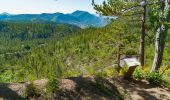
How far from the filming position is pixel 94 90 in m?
10.5

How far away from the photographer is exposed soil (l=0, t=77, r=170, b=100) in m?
9.48

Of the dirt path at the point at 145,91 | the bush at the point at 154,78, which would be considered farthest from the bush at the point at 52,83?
the bush at the point at 154,78

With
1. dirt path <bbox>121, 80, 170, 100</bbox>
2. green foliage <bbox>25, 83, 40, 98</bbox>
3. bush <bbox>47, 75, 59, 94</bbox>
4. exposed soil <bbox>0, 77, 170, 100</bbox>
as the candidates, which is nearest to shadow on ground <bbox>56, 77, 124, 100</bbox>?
exposed soil <bbox>0, 77, 170, 100</bbox>

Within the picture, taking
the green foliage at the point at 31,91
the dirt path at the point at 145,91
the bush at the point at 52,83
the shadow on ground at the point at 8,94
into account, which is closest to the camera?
the shadow on ground at the point at 8,94

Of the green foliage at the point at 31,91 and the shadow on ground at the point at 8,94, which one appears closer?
the shadow on ground at the point at 8,94

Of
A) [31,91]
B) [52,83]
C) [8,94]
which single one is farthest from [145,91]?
[8,94]

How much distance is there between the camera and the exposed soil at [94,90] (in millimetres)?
9484

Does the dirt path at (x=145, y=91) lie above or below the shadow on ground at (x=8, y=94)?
below

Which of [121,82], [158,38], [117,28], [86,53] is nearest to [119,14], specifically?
[158,38]

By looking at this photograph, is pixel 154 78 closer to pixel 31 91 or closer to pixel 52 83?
pixel 52 83

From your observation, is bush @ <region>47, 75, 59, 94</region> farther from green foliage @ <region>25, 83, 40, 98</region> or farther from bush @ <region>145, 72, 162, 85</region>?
bush @ <region>145, 72, 162, 85</region>

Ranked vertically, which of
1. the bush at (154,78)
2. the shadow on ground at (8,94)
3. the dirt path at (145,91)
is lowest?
the dirt path at (145,91)

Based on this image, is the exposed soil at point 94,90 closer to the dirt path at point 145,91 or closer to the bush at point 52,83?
the dirt path at point 145,91

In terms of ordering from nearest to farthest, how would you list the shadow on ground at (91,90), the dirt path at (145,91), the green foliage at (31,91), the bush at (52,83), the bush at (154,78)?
the green foliage at (31,91), the bush at (52,83), the shadow on ground at (91,90), the dirt path at (145,91), the bush at (154,78)
